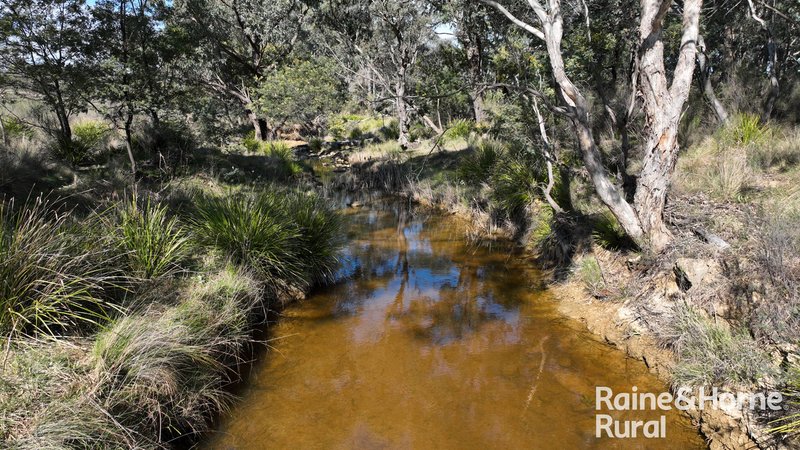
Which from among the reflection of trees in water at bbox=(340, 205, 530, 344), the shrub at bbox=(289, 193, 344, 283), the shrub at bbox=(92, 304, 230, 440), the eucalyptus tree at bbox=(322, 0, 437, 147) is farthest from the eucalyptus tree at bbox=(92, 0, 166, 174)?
the eucalyptus tree at bbox=(322, 0, 437, 147)

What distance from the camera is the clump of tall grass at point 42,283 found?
10.3 feet

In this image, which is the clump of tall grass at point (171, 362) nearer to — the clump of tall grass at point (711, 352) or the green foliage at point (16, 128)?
the clump of tall grass at point (711, 352)

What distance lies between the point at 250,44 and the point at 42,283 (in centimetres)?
1869

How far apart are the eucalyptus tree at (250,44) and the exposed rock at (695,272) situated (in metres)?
16.8

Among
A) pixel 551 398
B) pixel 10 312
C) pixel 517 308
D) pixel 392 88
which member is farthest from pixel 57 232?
pixel 392 88

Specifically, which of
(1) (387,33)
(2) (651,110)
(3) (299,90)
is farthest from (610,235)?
(3) (299,90)

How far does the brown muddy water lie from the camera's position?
354cm

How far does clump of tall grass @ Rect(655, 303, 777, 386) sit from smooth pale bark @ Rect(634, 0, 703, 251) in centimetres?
114

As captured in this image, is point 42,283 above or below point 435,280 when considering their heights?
above

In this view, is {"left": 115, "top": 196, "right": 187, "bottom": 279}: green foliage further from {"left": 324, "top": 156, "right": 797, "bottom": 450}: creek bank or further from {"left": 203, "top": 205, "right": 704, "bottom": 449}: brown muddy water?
{"left": 324, "top": 156, "right": 797, "bottom": 450}: creek bank

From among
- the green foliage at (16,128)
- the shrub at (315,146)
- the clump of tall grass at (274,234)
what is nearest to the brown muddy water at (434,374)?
the clump of tall grass at (274,234)

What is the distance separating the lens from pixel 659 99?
15.7 ft

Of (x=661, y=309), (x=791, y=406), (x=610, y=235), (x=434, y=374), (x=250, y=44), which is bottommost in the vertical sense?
(x=434, y=374)

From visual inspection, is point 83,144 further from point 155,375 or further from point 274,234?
point 155,375
